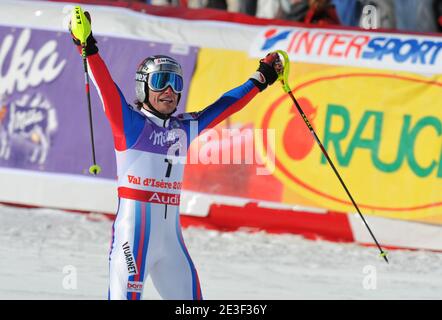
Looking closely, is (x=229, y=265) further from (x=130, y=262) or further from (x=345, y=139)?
(x=130, y=262)

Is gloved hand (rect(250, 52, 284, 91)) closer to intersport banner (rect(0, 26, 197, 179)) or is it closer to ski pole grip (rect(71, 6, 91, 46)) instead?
ski pole grip (rect(71, 6, 91, 46))

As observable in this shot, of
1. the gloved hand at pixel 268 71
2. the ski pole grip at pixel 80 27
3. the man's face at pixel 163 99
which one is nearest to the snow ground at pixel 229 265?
the gloved hand at pixel 268 71

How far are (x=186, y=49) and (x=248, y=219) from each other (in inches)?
61.5

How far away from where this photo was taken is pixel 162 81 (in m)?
6.06

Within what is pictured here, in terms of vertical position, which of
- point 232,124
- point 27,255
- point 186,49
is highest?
point 186,49

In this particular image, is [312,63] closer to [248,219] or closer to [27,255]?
[248,219]

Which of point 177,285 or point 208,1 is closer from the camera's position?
point 177,285

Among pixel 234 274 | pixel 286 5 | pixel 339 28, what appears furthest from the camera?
pixel 286 5

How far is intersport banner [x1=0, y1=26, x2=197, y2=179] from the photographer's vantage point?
1030 centimetres

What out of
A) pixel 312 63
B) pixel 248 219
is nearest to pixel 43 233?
pixel 248 219

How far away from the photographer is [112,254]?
231 inches

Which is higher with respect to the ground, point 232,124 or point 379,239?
point 232,124

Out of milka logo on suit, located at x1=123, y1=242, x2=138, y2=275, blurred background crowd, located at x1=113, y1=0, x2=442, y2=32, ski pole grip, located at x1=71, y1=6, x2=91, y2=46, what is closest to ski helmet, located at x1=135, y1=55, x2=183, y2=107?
ski pole grip, located at x1=71, y1=6, x2=91, y2=46

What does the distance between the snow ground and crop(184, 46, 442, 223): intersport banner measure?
0.42 metres
